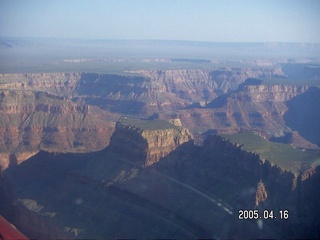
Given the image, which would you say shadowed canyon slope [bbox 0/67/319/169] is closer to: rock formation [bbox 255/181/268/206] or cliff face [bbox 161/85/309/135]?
cliff face [bbox 161/85/309/135]

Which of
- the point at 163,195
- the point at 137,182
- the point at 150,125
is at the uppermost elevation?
the point at 150,125

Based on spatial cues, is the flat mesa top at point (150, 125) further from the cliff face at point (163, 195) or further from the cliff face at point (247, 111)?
the cliff face at point (247, 111)

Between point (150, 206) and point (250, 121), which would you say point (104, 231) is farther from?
point (250, 121)

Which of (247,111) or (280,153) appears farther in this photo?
(247,111)

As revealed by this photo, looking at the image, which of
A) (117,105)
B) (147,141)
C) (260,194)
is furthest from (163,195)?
(117,105)

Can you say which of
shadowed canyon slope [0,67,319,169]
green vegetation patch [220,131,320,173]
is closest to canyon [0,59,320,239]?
shadowed canyon slope [0,67,319,169]

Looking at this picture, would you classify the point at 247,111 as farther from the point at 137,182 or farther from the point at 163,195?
the point at 163,195

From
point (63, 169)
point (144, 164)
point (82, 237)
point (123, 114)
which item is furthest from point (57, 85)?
point (82, 237)
